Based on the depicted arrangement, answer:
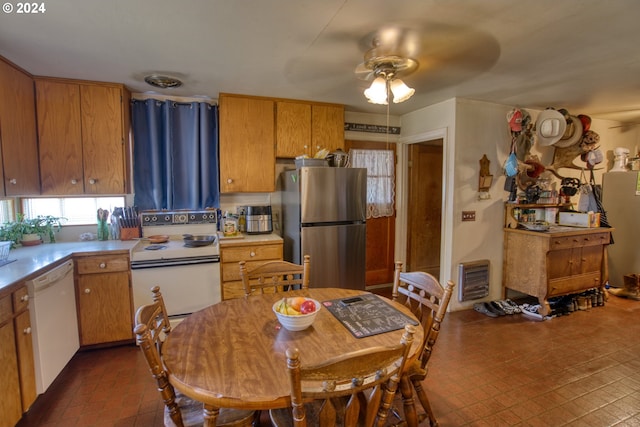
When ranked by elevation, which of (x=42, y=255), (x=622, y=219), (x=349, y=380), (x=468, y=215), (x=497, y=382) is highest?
(x=468, y=215)

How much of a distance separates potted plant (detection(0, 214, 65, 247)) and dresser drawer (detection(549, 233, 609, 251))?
4843 mm

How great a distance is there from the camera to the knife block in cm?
299

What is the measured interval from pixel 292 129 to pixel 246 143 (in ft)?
A: 1.66

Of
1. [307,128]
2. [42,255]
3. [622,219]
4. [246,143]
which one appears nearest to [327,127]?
[307,128]

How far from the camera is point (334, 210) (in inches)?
120

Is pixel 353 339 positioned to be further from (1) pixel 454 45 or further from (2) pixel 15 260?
(2) pixel 15 260

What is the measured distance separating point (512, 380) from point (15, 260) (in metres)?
3.61

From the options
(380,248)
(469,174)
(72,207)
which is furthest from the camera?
(380,248)

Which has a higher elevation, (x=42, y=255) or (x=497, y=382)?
(x=42, y=255)

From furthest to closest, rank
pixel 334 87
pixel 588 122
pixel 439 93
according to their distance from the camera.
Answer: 1. pixel 588 122
2. pixel 439 93
3. pixel 334 87

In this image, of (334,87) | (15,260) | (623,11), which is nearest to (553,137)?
(623,11)

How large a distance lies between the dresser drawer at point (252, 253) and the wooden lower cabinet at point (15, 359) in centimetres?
137

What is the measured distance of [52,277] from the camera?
2.10 metres

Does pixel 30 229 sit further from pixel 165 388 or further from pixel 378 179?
pixel 378 179
